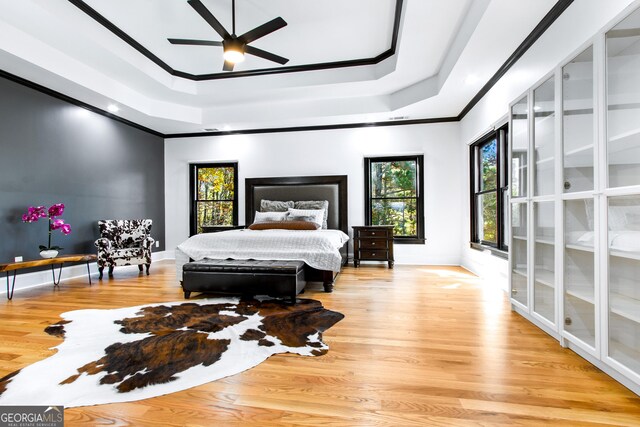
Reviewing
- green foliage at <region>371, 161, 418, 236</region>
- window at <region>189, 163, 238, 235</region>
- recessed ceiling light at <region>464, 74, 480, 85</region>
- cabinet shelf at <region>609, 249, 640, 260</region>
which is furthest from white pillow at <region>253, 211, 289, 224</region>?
cabinet shelf at <region>609, 249, 640, 260</region>

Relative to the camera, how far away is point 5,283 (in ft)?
11.9

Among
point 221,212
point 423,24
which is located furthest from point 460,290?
point 221,212

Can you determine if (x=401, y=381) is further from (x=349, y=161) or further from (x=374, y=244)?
(x=349, y=161)

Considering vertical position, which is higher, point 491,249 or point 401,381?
point 491,249

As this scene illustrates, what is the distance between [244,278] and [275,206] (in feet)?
8.55

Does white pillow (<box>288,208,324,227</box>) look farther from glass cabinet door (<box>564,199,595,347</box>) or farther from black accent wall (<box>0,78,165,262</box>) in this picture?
glass cabinet door (<box>564,199,595,347</box>)

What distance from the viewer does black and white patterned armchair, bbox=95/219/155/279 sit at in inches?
176

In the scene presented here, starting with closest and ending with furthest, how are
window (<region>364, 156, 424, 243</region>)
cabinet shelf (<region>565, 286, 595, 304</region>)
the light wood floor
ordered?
the light wood floor
cabinet shelf (<region>565, 286, 595, 304</region>)
window (<region>364, 156, 424, 243</region>)

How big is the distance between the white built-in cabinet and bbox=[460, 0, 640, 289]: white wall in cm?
27

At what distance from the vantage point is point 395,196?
5.71 m

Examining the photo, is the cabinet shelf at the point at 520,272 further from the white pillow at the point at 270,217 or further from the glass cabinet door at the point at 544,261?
the white pillow at the point at 270,217

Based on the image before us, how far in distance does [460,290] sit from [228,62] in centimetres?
372

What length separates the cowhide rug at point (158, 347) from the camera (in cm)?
156

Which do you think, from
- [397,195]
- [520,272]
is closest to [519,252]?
[520,272]
